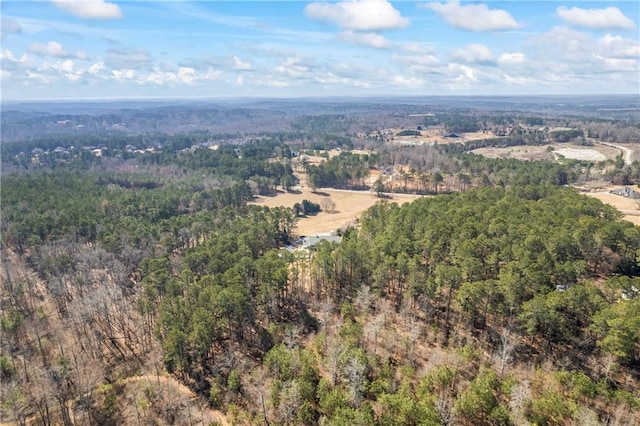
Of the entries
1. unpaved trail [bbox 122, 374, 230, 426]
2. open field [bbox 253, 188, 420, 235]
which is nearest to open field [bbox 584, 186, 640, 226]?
open field [bbox 253, 188, 420, 235]

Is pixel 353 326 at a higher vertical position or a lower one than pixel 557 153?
lower

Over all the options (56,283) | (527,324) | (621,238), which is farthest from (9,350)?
(621,238)

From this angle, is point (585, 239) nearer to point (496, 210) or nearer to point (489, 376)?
point (496, 210)

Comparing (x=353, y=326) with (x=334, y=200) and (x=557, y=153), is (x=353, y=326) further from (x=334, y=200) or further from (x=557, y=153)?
(x=557, y=153)

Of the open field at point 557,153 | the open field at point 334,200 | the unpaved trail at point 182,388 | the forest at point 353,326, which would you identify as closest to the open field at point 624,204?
the forest at point 353,326

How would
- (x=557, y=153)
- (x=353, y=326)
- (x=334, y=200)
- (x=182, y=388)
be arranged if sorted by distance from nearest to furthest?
1. (x=353, y=326)
2. (x=182, y=388)
3. (x=334, y=200)
4. (x=557, y=153)

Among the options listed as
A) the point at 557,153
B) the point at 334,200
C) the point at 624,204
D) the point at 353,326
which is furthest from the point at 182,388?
the point at 557,153

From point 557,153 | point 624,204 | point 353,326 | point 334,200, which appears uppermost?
point 557,153
